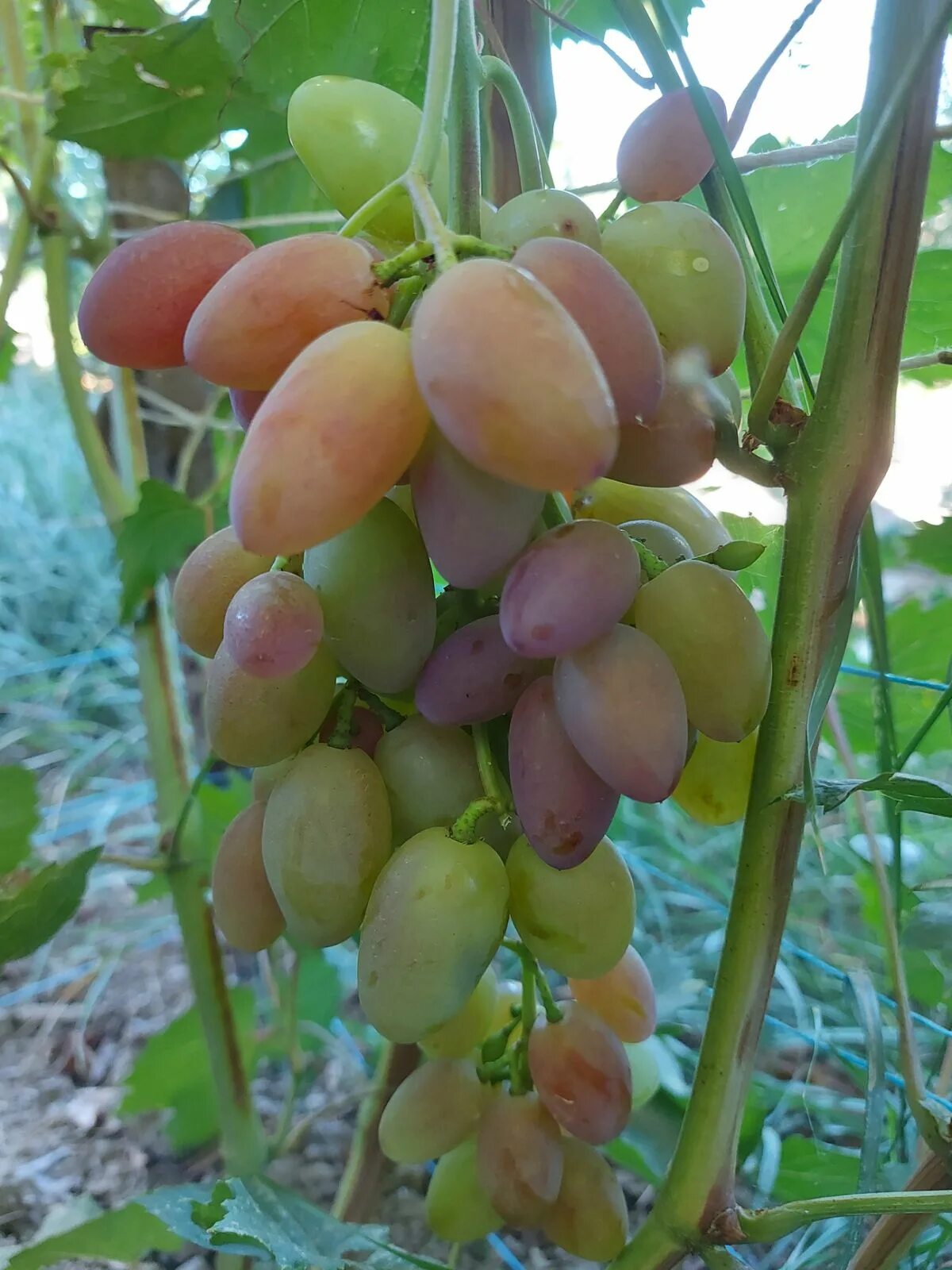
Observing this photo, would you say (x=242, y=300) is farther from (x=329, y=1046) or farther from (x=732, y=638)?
(x=329, y=1046)

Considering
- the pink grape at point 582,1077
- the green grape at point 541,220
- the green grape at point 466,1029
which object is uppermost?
the green grape at point 541,220

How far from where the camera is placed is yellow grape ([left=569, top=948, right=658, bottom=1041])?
0.39m

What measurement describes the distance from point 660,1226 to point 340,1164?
447mm

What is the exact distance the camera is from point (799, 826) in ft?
0.99

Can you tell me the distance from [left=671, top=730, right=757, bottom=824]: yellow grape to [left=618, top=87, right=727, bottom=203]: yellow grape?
187 millimetres

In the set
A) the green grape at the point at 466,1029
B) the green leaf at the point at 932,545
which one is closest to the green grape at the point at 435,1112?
the green grape at the point at 466,1029

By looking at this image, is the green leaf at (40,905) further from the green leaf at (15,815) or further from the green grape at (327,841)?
the green grape at (327,841)

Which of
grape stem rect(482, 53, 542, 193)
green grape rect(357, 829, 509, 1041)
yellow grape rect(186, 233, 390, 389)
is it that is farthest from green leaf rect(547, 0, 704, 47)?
green grape rect(357, 829, 509, 1041)

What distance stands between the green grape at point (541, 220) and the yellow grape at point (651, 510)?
0.28 feet

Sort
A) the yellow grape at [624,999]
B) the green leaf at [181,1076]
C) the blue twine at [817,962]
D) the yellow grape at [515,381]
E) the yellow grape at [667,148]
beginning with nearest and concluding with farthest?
the yellow grape at [515,381] < the yellow grape at [667,148] < the yellow grape at [624,999] < the blue twine at [817,962] < the green leaf at [181,1076]

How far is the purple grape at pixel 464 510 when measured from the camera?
0.73 feet

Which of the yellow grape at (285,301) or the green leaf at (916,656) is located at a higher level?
the yellow grape at (285,301)

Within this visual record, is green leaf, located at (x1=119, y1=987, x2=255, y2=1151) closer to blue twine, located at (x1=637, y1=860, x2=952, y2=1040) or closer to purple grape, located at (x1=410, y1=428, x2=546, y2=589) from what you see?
blue twine, located at (x1=637, y1=860, x2=952, y2=1040)

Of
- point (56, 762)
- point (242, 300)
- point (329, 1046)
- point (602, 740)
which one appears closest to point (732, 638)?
point (602, 740)
